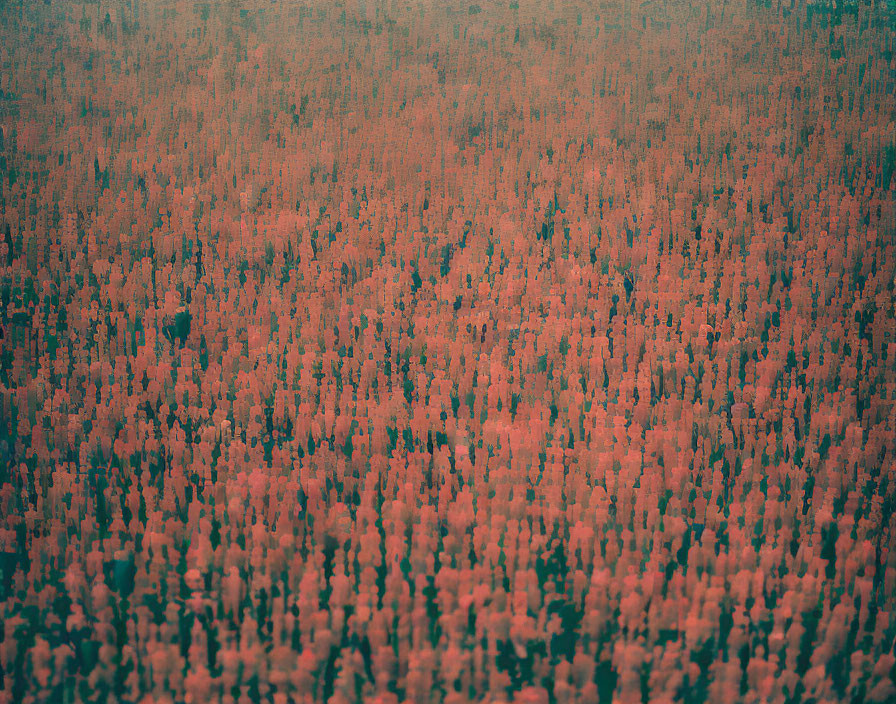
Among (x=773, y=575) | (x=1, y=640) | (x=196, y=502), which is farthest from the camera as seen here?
(x=196, y=502)

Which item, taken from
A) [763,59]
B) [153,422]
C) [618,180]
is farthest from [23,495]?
[763,59]

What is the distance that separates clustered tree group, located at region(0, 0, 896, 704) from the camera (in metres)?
1.92

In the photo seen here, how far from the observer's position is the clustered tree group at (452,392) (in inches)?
75.6

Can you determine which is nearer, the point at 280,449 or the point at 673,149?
the point at 280,449

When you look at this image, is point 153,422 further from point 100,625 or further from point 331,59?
point 331,59

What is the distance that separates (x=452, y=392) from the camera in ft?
9.53

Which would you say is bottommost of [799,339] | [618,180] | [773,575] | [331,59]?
[773,575]

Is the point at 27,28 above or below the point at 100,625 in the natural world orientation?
above

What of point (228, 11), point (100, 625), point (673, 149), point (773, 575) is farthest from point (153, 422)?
point (228, 11)

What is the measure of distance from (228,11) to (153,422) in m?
6.40

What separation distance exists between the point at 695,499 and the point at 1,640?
199 centimetres

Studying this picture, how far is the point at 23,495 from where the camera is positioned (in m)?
2.34

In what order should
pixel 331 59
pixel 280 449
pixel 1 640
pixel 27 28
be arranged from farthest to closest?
pixel 27 28 → pixel 331 59 → pixel 280 449 → pixel 1 640

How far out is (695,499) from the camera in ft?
7.75
